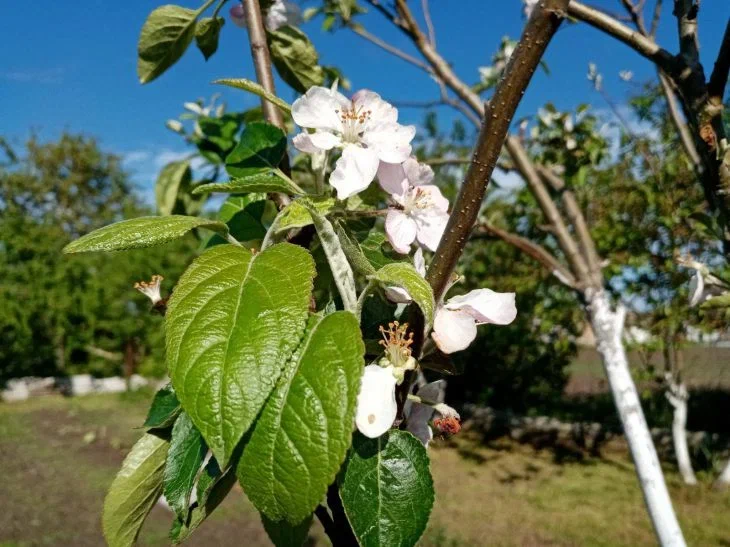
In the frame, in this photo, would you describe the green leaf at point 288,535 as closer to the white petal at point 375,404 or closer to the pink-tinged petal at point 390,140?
the white petal at point 375,404

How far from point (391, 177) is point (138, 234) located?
26 centimetres

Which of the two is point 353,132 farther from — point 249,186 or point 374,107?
point 249,186

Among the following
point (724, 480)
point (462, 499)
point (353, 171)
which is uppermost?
point (353, 171)

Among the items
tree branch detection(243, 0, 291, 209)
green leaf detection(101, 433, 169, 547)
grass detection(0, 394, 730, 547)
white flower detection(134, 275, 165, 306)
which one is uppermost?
tree branch detection(243, 0, 291, 209)

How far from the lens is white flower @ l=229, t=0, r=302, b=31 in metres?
0.95

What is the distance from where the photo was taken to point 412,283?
431mm

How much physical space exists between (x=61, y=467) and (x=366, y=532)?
7580mm

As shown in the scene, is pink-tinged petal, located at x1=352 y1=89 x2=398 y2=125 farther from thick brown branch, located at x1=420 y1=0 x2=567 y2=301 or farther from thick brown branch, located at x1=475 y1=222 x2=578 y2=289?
thick brown branch, located at x1=475 y1=222 x2=578 y2=289

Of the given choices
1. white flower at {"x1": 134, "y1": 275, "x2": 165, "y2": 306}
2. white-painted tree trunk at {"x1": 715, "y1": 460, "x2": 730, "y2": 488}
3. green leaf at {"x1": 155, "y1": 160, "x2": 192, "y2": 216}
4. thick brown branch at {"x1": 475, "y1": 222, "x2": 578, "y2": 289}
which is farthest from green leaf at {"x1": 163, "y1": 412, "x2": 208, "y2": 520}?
white-painted tree trunk at {"x1": 715, "y1": 460, "x2": 730, "y2": 488}

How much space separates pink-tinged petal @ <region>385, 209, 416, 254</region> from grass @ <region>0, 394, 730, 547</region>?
4835 mm

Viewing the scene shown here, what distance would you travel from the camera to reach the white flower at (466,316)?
1.69 ft

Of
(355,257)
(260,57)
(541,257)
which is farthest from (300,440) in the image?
(541,257)

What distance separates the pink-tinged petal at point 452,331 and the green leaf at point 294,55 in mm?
594

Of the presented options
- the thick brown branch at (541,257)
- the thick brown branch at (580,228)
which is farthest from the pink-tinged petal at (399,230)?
the thick brown branch at (580,228)
